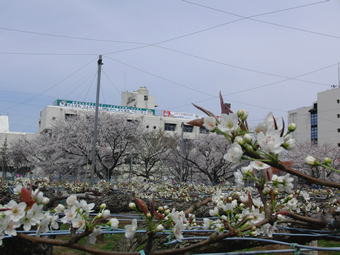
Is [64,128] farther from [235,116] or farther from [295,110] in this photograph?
[295,110]

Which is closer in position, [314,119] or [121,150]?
[121,150]

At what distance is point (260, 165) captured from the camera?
1509mm

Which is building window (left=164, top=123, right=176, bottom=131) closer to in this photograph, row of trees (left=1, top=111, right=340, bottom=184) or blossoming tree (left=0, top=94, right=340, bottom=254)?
row of trees (left=1, top=111, right=340, bottom=184)

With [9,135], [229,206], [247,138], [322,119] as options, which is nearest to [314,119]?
[322,119]

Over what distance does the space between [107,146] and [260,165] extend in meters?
28.4

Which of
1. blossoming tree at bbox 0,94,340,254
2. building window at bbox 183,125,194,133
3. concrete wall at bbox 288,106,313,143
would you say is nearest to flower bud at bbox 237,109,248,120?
blossoming tree at bbox 0,94,340,254

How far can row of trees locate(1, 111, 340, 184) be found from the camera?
1112 inches

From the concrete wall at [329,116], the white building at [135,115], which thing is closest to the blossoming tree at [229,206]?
the white building at [135,115]

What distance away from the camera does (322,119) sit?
55344 millimetres

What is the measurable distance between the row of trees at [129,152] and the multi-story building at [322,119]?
17.3 metres

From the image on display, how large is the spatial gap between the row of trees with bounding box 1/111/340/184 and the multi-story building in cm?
1727

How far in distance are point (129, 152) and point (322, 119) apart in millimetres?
38425

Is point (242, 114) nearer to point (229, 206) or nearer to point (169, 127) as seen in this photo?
point (229, 206)

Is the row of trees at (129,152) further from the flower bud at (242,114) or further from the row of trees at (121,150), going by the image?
the flower bud at (242,114)
